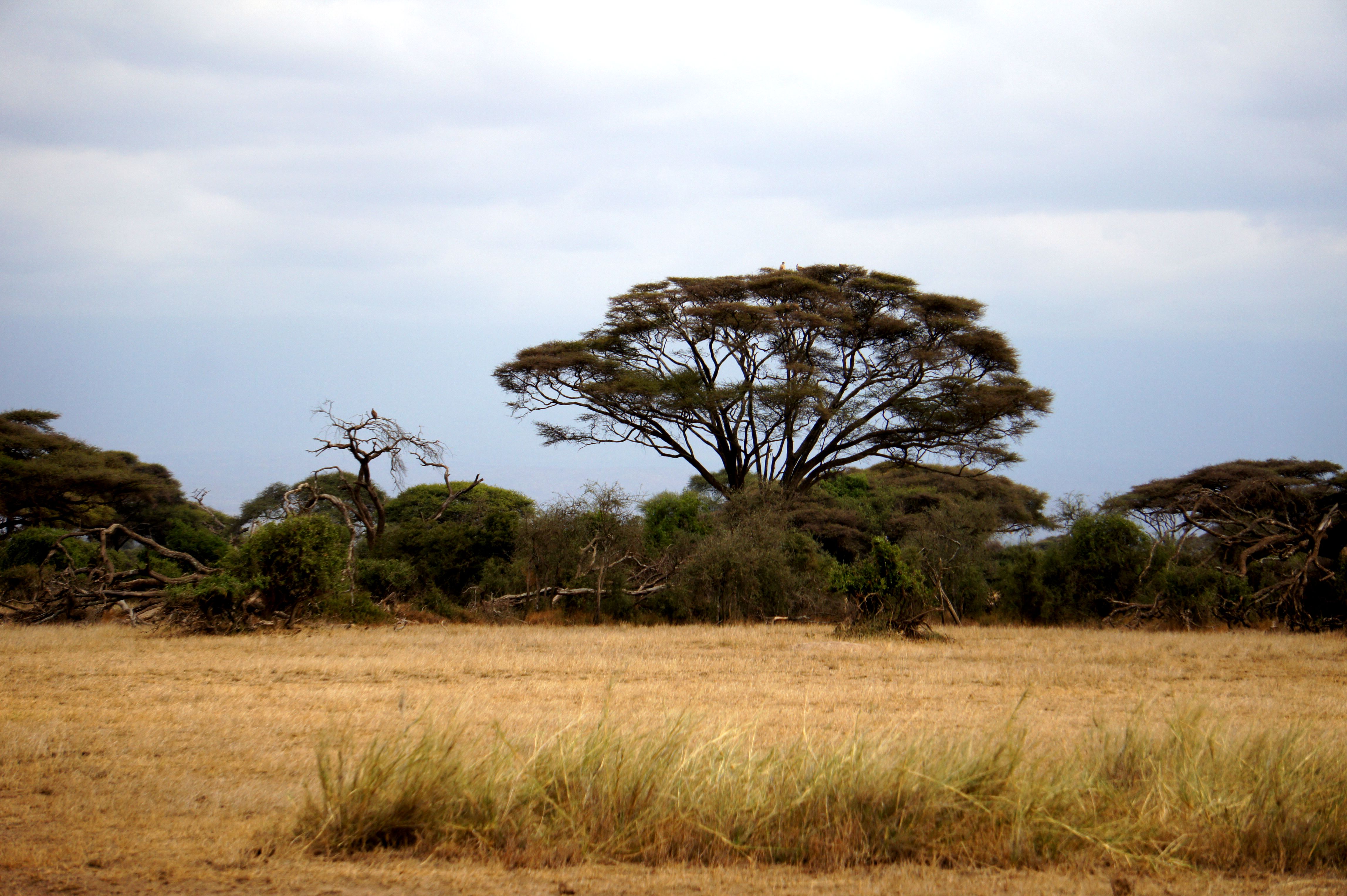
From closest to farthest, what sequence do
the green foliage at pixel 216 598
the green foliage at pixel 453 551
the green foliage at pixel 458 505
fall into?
the green foliage at pixel 216 598
the green foliage at pixel 453 551
the green foliage at pixel 458 505

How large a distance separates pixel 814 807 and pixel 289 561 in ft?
38.4

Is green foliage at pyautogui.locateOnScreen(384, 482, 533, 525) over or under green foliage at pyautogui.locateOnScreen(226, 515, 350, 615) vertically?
over

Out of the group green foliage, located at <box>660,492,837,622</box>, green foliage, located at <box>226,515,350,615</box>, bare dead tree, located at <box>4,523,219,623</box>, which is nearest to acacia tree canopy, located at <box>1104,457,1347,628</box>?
green foliage, located at <box>660,492,837,622</box>

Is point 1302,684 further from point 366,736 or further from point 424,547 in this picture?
point 424,547

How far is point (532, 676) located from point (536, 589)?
8.60m

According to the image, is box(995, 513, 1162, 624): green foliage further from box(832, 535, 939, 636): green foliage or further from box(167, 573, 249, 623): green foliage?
box(167, 573, 249, 623): green foliage

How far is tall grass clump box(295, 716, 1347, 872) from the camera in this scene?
177 inches

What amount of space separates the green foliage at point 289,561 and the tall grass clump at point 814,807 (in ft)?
33.6

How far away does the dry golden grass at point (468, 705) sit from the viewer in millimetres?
4180

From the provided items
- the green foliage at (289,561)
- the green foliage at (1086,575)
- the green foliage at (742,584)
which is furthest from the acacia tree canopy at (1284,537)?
the green foliage at (289,561)

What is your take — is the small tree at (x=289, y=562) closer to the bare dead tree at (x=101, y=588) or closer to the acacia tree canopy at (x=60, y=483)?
the bare dead tree at (x=101, y=588)

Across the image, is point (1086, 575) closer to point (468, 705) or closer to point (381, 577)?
point (381, 577)

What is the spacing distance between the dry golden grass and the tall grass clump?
0.20m

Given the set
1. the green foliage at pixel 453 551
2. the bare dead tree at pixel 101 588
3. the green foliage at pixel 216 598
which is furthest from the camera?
the green foliage at pixel 453 551
